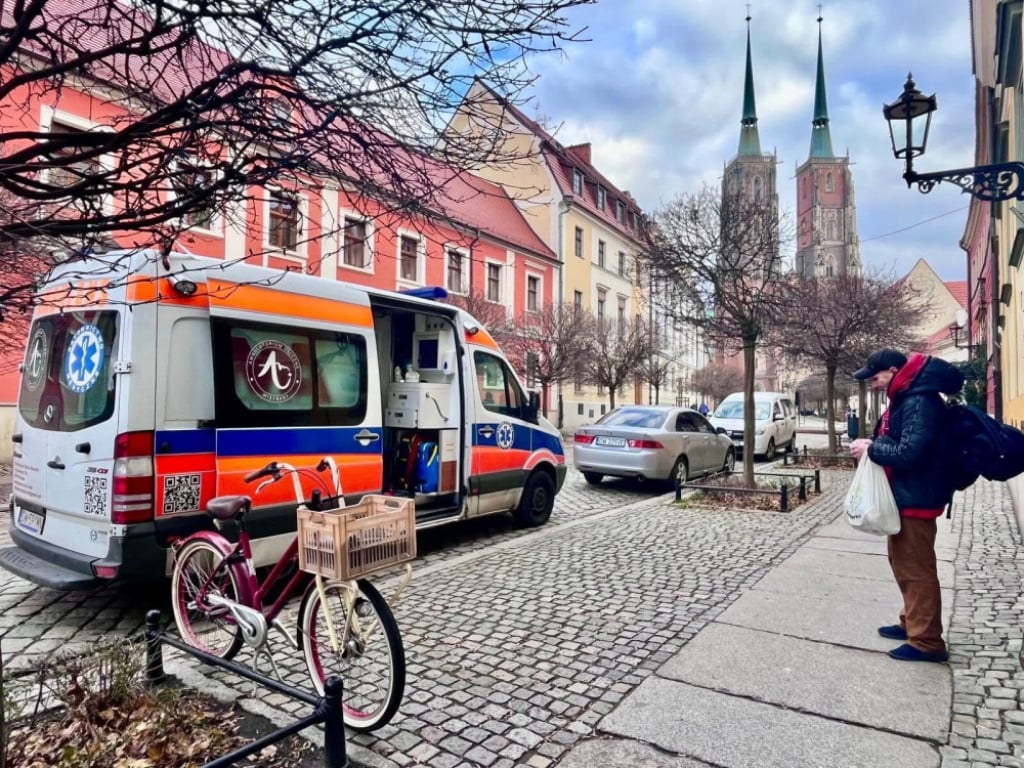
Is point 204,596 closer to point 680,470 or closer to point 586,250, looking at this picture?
point 680,470

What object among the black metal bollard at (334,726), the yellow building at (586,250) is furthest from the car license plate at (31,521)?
the yellow building at (586,250)

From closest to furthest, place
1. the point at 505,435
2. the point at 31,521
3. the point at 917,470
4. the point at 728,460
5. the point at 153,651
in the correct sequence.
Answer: the point at 153,651, the point at 917,470, the point at 31,521, the point at 505,435, the point at 728,460

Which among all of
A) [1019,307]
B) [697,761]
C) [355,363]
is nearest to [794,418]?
[1019,307]

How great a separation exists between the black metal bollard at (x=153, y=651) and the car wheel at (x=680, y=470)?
9.28 m

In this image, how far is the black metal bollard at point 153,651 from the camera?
3289 millimetres

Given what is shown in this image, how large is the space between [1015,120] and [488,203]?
2719 centimetres

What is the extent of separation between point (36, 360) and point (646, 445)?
8.58 meters

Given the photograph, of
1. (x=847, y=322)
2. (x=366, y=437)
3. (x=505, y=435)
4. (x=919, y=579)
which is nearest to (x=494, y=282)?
(x=847, y=322)

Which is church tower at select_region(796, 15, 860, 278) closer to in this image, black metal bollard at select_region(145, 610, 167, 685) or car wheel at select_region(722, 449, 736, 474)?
car wheel at select_region(722, 449, 736, 474)

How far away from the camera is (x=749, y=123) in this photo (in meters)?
81.9

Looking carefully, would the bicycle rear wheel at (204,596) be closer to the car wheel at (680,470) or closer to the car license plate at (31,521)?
the car license plate at (31,521)

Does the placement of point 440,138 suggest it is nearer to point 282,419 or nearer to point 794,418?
point 282,419

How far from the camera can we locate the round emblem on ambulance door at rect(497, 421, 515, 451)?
24.8 ft

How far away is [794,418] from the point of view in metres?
20.5
